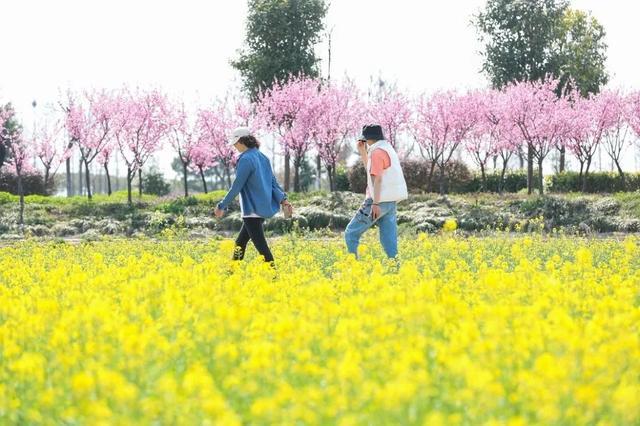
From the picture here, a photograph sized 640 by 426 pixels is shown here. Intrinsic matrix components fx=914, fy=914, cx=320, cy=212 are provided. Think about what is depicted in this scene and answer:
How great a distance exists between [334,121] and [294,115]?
3.24m

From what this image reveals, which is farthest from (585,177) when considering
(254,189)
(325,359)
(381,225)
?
(325,359)

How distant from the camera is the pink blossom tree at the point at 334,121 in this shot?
118 ft

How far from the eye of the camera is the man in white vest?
10109 millimetres

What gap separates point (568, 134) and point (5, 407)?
113ft

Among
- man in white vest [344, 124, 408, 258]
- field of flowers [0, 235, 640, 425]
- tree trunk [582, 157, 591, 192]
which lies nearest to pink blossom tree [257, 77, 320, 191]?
tree trunk [582, 157, 591, 192]

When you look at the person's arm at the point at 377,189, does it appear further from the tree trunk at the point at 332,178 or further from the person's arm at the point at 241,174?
the tree trunk at the point at 332,178

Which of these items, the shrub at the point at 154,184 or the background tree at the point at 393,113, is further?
the shrub at the point at 154,184

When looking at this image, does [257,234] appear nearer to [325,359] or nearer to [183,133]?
[325,359]

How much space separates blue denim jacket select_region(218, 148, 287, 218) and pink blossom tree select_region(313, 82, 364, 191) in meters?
24.1

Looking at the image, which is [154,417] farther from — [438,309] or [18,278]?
[18,278]

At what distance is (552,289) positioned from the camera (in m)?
6.11

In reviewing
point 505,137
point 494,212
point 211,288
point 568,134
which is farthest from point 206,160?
point 211,288

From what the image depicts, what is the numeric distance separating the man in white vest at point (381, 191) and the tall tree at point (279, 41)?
3433 cm

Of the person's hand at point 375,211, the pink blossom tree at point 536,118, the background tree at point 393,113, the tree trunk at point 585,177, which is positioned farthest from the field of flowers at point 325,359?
the background tree at point 393,113
